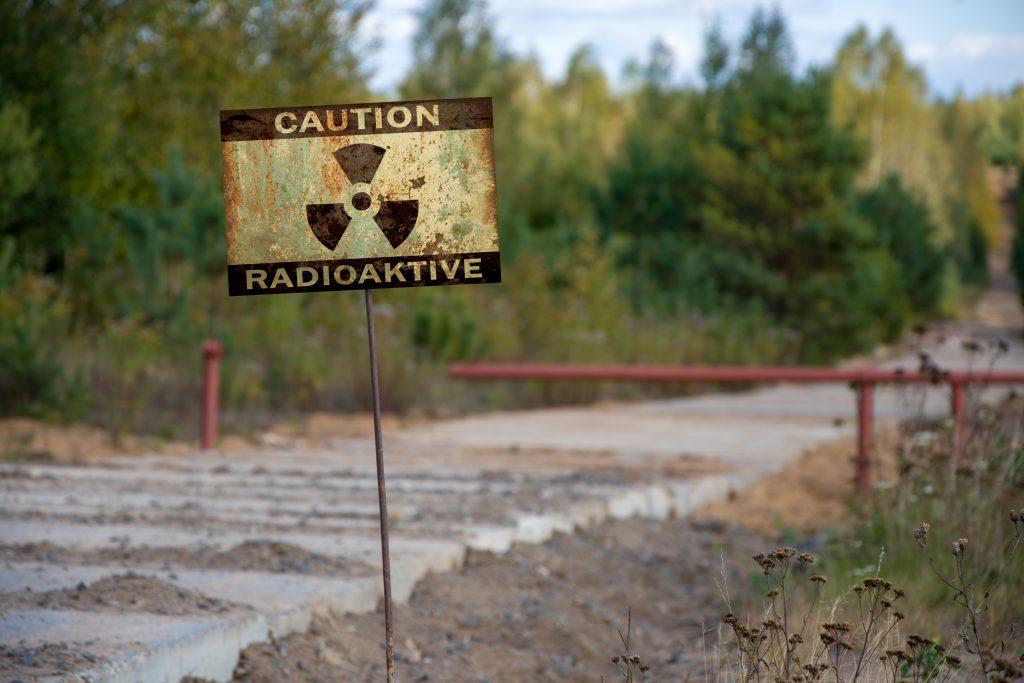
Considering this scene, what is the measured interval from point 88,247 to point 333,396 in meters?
2.34

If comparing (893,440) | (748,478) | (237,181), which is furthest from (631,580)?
(893,440)

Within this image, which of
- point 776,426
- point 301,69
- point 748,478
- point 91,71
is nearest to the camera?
point 748,478

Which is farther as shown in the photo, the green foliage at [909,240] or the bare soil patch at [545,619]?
the green foliage at [909,240]

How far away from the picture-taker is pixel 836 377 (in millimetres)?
8500

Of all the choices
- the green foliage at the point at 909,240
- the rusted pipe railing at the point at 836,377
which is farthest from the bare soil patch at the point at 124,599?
the green foliage at the point at 909,240

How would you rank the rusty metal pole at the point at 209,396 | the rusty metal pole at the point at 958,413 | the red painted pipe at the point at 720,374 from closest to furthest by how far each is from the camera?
1. the rusty metal pole at the point at 958,413
2. the red painted pipe at the point at 720,374
3. the rusty metal pole at the point at 209,396

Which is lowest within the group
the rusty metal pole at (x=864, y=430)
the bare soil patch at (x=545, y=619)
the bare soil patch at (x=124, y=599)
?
the bare soil patch at (x=545, y=619)

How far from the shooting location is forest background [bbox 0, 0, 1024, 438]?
9.79 m

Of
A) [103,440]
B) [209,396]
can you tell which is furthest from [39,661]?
[103,440]

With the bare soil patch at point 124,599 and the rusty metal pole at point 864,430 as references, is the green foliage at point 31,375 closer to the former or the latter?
the bare soil patch at point 124,599

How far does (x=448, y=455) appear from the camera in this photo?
8367 mm

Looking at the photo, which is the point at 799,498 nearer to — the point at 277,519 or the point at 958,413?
the point at 958,413

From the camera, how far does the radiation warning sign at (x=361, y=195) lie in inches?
122

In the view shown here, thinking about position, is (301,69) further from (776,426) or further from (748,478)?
(748,478)
